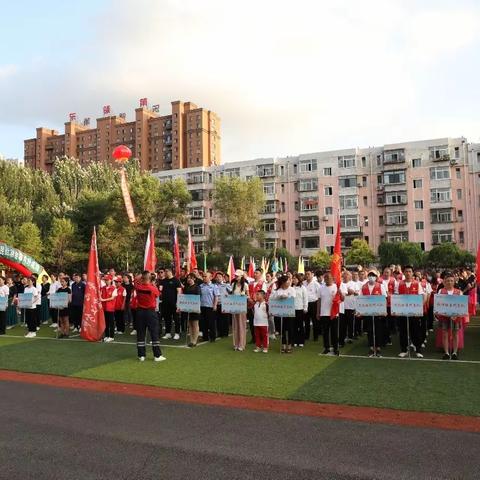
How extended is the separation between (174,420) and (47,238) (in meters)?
45.1

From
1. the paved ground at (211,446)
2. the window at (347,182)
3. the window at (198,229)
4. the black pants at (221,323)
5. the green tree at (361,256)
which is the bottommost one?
the paved ground at (211,446)

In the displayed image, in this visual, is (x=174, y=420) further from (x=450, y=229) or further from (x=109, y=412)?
(x=450, y=229)

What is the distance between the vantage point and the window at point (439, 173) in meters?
63.5

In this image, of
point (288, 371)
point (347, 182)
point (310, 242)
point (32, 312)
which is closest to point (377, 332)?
point (288, 371)

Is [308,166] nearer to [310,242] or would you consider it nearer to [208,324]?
[310,242]

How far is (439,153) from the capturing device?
63.9 m

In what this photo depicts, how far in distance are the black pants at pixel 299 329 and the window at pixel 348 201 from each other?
56.7m

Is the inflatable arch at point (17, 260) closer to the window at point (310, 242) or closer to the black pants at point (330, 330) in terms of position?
the black pants at point (330, 330)

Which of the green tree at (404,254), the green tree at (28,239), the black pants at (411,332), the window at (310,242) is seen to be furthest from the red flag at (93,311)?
the window at (310,242)

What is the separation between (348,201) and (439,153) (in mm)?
12610

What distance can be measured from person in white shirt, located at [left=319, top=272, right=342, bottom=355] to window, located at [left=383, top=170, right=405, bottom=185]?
187 ft

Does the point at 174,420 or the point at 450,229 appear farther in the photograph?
the point at 450,229

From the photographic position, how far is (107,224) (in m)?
47.0

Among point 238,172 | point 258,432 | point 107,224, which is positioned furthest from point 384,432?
point 238,172
